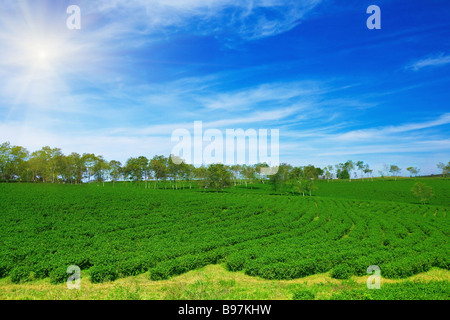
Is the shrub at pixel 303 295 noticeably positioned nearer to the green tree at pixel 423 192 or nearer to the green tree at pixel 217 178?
the green tree at pixel 423 192

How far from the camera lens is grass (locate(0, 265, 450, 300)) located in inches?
472

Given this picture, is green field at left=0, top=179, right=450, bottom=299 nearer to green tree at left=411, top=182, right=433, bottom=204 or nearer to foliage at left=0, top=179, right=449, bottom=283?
foliage at left=0, top=179, right=449, bottom=283

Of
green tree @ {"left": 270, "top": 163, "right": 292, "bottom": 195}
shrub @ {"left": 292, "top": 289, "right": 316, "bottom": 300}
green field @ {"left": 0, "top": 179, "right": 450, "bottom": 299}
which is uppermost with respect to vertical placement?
green tree @ {"left": 270, "top": 163, "right": 292, "bottom": 195}

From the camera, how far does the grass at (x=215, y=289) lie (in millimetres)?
11984

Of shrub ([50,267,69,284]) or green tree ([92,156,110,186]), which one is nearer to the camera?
shrub ([50,267,69,284])

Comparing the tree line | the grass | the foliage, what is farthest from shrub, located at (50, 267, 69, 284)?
the tree line

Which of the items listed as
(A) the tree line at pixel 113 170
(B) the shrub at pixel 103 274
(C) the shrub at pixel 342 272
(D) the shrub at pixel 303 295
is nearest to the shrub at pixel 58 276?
(B) the shrub at pixel 103 274

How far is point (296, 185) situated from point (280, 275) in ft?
289

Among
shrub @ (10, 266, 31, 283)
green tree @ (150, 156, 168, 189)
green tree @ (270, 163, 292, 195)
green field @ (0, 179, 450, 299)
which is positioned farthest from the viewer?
green tree @ (150, 156, 168, 189)

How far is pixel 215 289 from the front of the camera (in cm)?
1323
